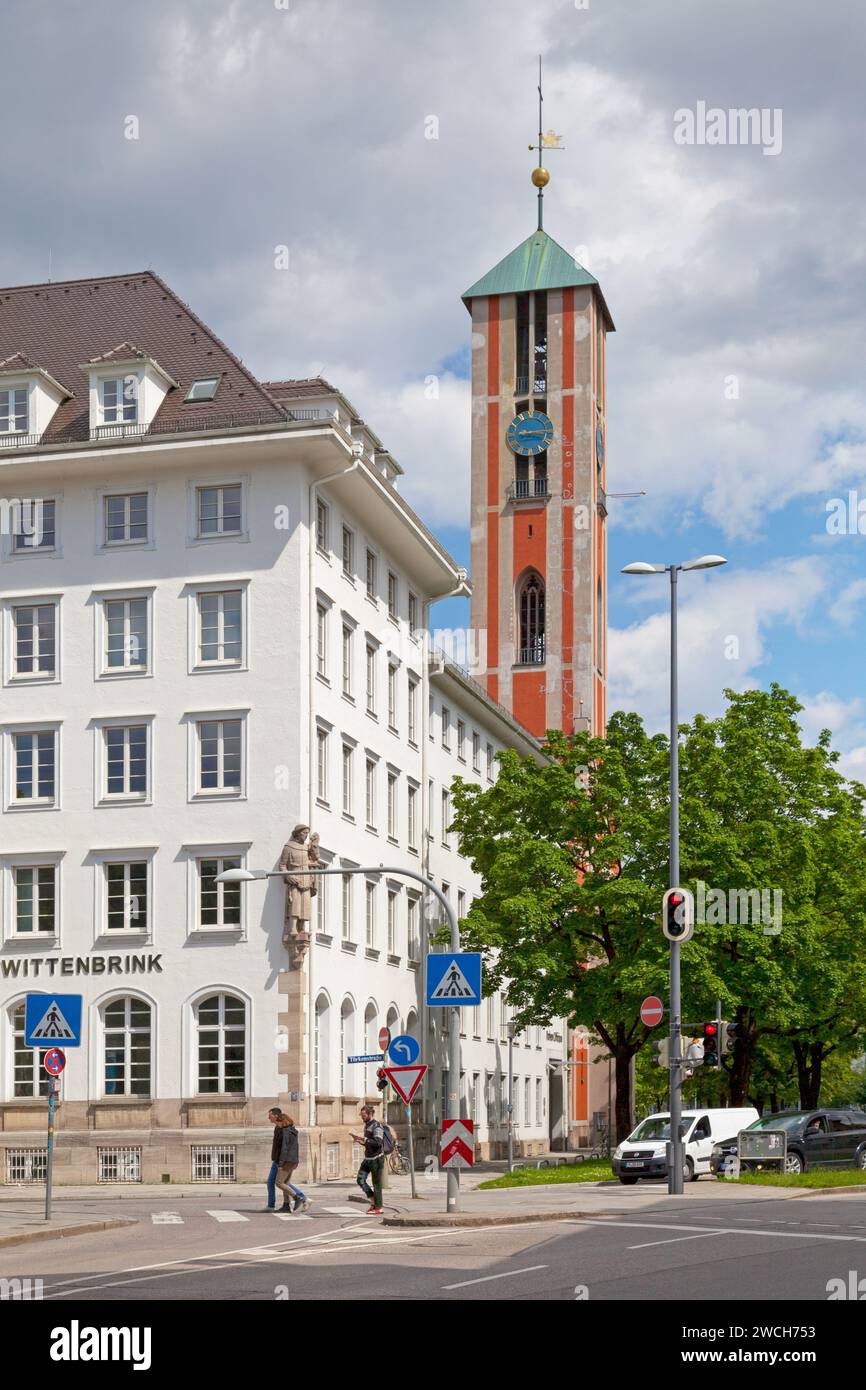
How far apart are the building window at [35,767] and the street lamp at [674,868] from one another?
654 inches

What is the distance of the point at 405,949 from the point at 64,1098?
12.9 meters

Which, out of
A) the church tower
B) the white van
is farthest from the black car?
the church tower

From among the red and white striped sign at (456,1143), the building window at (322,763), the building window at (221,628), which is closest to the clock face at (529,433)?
the building window at (322,763)

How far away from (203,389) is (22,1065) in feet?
54.9

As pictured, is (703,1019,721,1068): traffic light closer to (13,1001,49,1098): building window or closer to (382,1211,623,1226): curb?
(382,1211,623,1226): curb

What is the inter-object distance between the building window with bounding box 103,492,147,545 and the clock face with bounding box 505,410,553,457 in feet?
139

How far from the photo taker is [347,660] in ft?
155

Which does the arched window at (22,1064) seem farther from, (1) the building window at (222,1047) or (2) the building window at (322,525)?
Result: (2) the building window at (322,525)

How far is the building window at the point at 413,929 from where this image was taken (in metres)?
53.5

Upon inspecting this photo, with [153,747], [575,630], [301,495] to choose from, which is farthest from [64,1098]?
[575,630]

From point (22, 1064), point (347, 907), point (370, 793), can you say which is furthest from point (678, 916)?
point (370, 793)

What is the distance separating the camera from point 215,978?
42094 mm

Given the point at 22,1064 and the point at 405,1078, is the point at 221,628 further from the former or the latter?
the point at 405,1078
